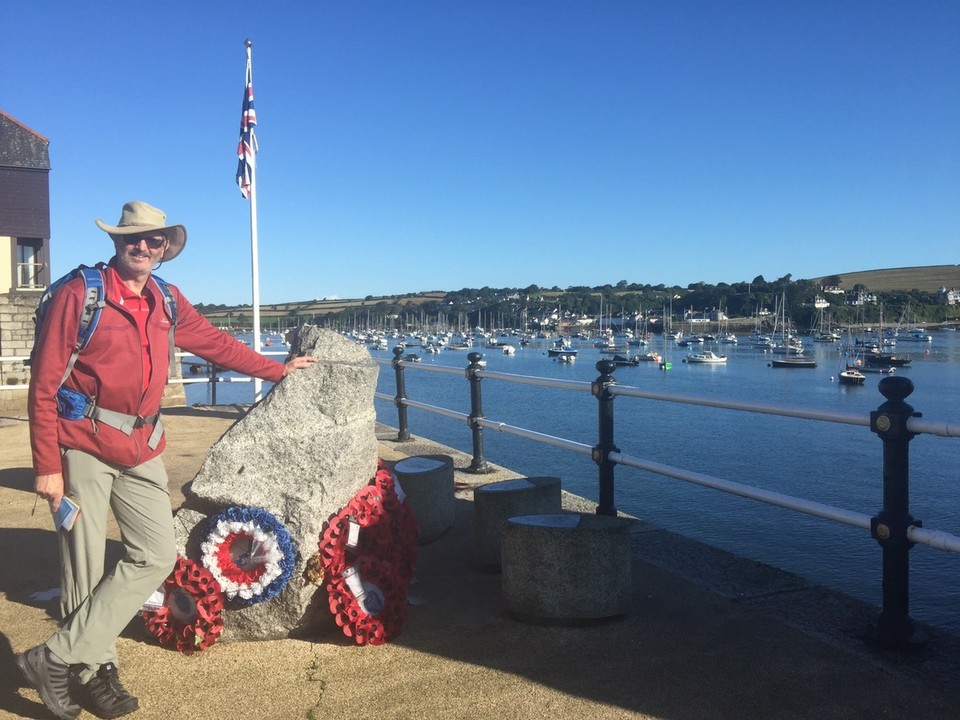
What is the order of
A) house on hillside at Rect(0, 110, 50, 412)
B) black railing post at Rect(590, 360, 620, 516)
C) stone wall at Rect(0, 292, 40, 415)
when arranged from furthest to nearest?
house on hillside at Rect(0, 110, 50, 412) < stone wall at Rect(0, 292, 40, 415) < black railing post at Rect(590, 360, 620, 516)

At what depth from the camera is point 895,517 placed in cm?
360

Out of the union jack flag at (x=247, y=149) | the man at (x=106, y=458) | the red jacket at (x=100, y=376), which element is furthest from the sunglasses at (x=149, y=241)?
the union jack flag at (x=247, y=149)

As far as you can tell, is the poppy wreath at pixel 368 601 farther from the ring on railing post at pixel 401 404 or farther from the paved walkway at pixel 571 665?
the ring on railing post at pixel 401 404

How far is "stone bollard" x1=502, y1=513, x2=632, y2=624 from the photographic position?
3.87m

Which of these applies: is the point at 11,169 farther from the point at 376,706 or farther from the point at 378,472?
the point at 376,706

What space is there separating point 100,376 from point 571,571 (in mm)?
2158

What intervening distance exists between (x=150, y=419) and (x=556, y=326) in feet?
453

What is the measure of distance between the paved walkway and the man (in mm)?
251

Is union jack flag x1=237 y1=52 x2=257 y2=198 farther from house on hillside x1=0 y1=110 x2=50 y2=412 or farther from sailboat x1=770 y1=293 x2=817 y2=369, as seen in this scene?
sailboat x1=770 y1=293 x2=817 y2=369

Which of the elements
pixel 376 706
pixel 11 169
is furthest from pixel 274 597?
pixel 11 169

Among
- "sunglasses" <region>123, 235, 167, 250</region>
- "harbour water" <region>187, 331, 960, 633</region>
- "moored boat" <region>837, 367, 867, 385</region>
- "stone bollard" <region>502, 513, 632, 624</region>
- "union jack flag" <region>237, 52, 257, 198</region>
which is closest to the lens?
"sunglasses" <region>123, 235, 167, 250</region>

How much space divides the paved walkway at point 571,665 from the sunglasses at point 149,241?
1.74m

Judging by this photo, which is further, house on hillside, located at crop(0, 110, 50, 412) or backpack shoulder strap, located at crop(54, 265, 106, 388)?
house on hillside, located at crop(0, 110, 50, 412)

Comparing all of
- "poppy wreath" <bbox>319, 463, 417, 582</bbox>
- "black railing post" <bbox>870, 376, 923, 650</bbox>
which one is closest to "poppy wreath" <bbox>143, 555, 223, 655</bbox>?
"poppy wreath" <bbox>319, 463, 417, 582</bbox>
